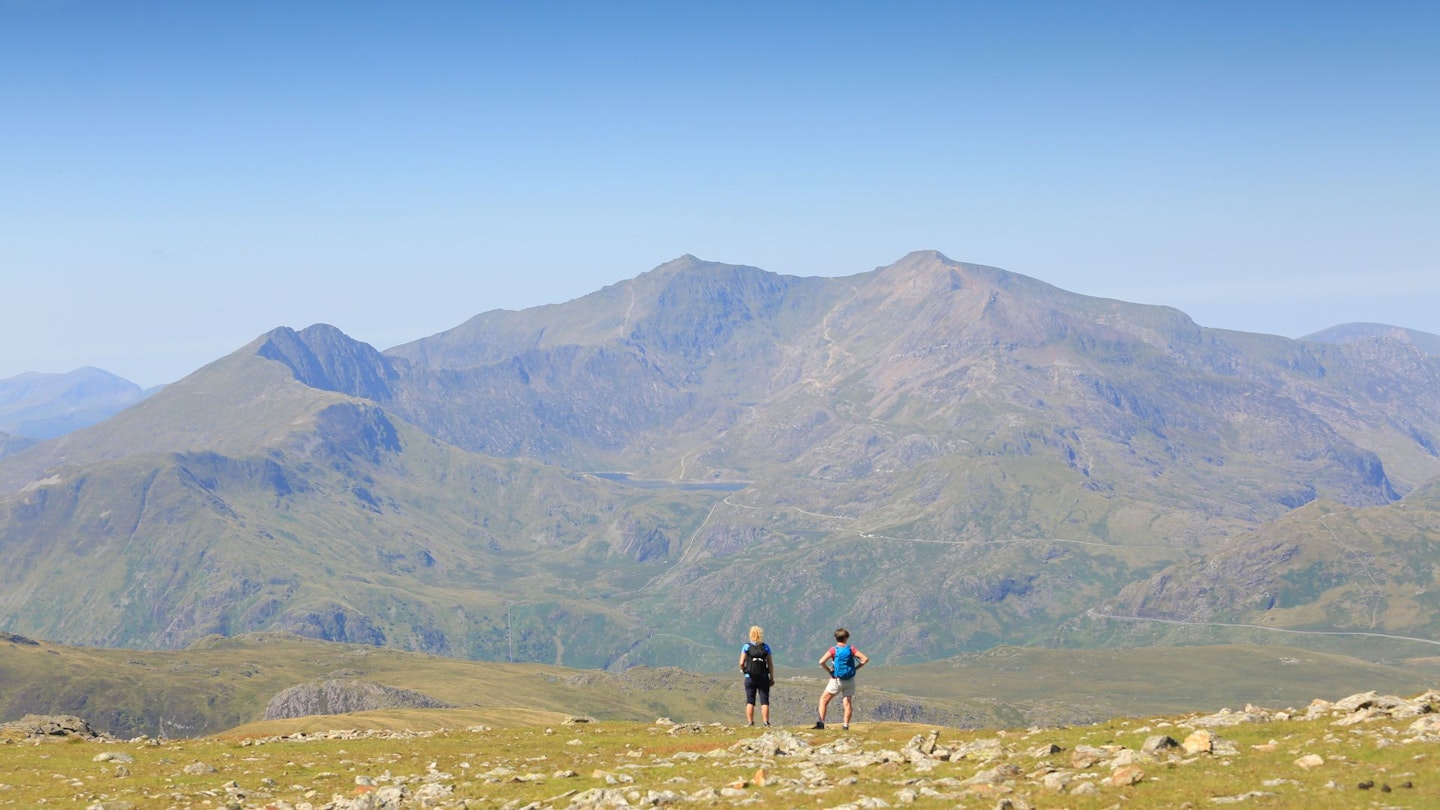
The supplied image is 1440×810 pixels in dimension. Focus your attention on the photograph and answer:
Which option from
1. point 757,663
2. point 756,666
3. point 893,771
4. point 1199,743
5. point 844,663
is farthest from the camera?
point 756,666

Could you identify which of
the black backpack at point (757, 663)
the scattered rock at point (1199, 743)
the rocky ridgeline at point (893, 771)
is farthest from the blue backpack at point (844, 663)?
the scattered rock at point (1199, 743)

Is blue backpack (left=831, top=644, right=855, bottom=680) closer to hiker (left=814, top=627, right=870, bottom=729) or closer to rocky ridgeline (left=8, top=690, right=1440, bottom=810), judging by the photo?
hiker (left=814, top=627, right=870, bottom=729)

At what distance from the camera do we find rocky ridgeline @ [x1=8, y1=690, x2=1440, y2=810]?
1521 inches

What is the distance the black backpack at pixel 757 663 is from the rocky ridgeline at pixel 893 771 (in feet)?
8.65

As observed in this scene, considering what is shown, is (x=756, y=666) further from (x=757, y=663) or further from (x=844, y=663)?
(x=844, y=663)

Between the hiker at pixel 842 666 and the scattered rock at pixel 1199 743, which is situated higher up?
the hiker at pixel 842 666

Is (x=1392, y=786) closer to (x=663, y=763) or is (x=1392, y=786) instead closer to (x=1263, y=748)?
(x=1263, y=748)

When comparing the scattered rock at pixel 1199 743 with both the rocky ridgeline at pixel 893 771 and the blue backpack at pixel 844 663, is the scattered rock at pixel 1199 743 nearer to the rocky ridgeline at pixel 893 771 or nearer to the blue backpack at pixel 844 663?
the rocky ridgeline at pixel 893 771

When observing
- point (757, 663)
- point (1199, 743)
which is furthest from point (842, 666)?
point (1199, 743)

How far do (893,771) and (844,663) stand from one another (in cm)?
1020

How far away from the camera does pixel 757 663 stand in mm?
→ 57031

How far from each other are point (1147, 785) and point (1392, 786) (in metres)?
7.43

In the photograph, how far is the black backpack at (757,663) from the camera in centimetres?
5700

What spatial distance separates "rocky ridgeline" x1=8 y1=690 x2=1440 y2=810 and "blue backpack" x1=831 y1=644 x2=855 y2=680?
3290 mm
